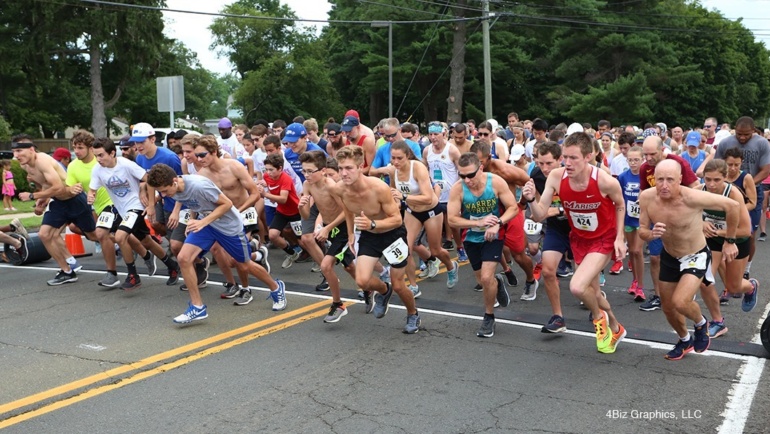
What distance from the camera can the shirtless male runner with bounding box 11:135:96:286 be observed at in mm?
9375

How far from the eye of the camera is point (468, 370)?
19.1 ft

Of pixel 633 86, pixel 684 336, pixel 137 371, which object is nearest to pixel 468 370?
pixel 684 336

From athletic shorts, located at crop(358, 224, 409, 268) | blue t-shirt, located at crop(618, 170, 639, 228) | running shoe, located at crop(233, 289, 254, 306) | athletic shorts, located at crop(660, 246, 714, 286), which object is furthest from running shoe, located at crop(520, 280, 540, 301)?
running shoe, located at crop(233, 289, 254, 306)

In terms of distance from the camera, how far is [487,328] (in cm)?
679

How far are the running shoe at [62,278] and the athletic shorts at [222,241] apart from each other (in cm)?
296

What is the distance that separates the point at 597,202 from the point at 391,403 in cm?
248

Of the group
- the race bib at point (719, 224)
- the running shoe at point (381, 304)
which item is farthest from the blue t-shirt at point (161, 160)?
the race bib at point (719, 224)

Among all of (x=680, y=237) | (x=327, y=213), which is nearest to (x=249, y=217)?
(x=327, y=213)

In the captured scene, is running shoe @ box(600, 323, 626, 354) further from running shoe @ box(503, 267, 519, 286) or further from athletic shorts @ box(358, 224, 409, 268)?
running shoe @ box(503, 267, 519, 286)

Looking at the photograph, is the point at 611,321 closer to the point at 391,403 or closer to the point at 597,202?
the point at 597,202

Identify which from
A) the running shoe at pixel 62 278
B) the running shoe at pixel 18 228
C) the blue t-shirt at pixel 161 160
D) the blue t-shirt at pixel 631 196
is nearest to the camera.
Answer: the blue t-shirt at pixel 631 196

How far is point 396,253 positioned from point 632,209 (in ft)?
10.0

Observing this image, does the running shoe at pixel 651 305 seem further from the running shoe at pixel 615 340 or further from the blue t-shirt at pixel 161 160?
the blue t-shirt at pixel 161 160

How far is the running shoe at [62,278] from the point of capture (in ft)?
31.2
